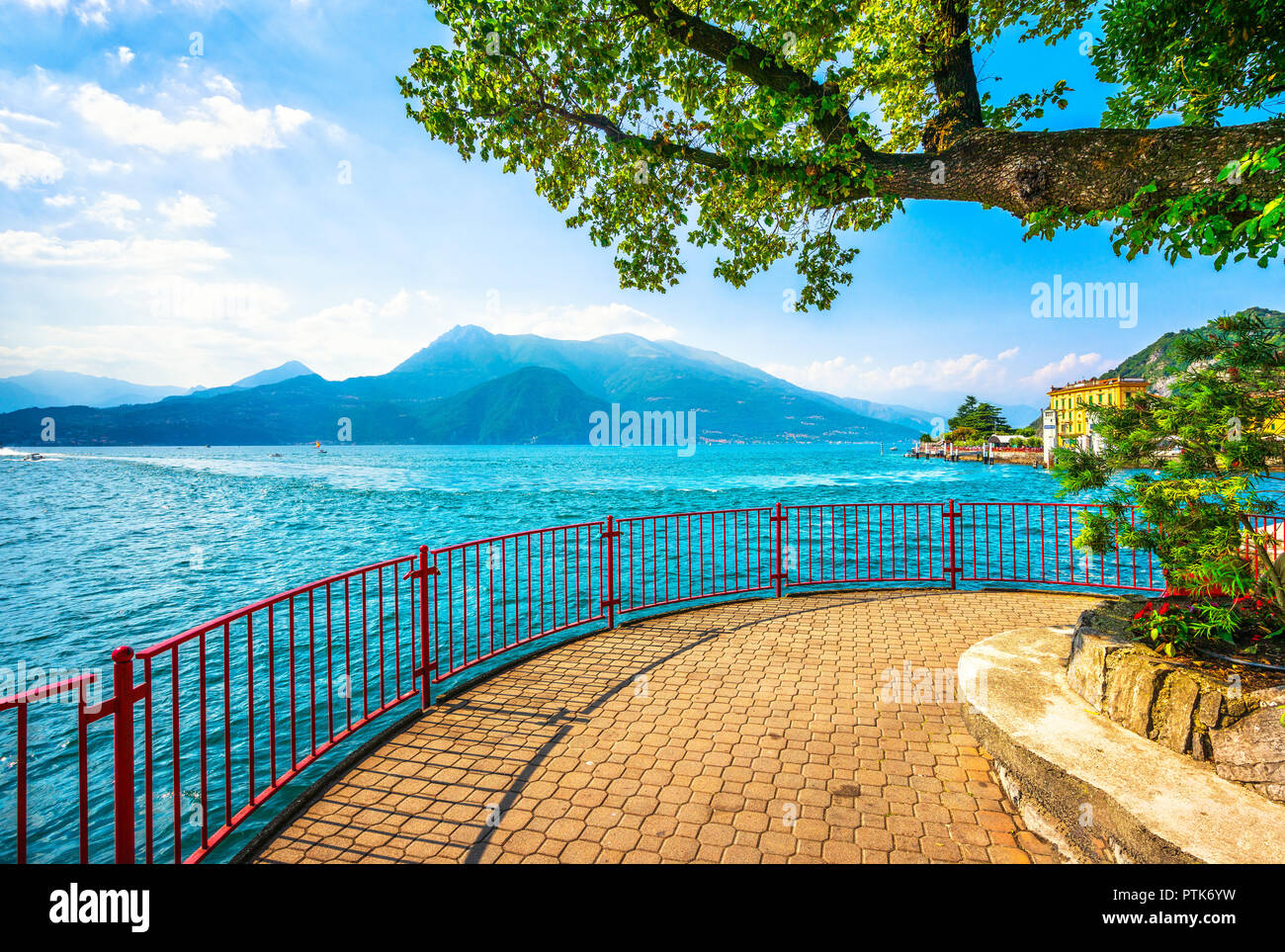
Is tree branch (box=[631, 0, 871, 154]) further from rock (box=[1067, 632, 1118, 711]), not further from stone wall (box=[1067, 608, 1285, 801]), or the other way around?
stone wall (box=[1067, 608, 1285, 801])

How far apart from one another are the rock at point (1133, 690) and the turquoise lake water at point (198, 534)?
9.24 meters

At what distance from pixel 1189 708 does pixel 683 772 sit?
3.03m

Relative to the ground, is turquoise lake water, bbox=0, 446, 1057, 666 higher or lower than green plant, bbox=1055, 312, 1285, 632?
lower

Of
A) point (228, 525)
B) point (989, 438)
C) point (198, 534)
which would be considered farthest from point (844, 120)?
point (989, 438)

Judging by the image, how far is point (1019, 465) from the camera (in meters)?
101

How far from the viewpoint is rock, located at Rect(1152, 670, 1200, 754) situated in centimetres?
329

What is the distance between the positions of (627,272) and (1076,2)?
715 cm

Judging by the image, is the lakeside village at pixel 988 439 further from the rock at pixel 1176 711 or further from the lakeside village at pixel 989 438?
the rock at pixel 1176 711

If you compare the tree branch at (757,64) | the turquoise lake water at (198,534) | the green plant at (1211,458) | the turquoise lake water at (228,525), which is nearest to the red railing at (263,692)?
the green plant at (1211,458)

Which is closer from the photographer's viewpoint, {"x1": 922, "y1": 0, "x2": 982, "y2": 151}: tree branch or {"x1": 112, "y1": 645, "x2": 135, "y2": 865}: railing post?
{"x1": 112, "y1": 645, "x2": 135, "y2": 865}: railing post

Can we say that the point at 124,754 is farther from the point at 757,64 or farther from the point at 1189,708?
the point at 757,64

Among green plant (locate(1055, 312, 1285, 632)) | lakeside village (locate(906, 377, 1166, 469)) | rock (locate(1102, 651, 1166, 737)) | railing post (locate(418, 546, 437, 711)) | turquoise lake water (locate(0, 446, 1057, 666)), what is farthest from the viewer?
lakeside village (locate(906, 377, 1166, 469))

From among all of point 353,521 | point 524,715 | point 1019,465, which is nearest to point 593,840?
point 524,715

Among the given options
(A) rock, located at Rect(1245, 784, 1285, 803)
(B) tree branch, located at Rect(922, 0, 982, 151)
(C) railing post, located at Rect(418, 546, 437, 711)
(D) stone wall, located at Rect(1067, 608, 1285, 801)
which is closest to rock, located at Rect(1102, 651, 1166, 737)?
(D) stone wall, located at Rect(1067, 608, 1285, 801)
